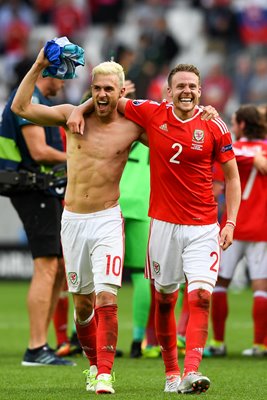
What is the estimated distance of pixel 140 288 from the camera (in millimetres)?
10633

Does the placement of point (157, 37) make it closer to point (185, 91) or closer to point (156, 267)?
point (185, 91)

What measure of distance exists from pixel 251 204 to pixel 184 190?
303 centimetres

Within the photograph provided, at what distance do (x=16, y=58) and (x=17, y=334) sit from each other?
38.9 ft

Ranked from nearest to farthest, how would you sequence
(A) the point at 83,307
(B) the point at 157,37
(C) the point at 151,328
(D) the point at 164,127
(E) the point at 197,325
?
(E) the point at 197,325
(D) the point at 164,127
(A) the point at 83,307
(C) the point at 151,328
(B) the point at 157,37

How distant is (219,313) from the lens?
426 inches

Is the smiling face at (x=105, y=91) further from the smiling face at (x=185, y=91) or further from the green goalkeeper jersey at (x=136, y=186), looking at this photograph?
the green goalkeeper jersey at (x=136, y=186)

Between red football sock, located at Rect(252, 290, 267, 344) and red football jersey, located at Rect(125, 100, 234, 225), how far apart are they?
3.01 m

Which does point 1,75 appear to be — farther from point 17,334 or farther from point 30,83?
point 30,83

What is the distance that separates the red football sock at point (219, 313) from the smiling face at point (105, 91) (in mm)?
3564

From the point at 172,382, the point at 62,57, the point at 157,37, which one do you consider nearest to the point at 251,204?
the point at 172,382

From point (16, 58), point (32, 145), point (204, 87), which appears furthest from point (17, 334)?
point (16, 58)

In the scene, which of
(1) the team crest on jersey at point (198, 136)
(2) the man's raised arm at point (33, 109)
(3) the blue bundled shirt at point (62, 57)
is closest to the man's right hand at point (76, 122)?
(2) the man's raised arm at point (33, 109)

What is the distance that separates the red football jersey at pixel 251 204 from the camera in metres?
10.7

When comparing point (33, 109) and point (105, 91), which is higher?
point (105, 91)
